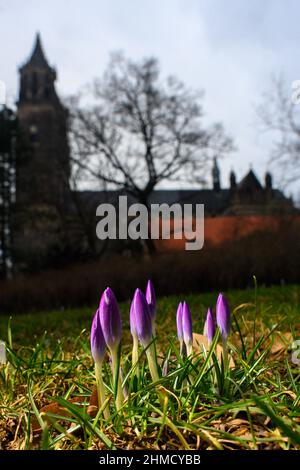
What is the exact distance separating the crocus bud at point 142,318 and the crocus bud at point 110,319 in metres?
0.04

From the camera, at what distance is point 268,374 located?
125cm

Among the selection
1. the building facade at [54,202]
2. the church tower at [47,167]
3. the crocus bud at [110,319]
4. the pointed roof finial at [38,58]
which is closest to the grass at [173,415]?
the crocus bud at [110,319]

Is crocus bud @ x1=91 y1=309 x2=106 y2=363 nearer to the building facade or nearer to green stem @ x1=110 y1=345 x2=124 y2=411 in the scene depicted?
green stem @ x1=110 y1=345 x2=124 y2=411

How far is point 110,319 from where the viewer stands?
2.99 feet

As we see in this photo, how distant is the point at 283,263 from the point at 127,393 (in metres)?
8.80

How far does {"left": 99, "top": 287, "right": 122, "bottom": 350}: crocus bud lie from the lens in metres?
0.88

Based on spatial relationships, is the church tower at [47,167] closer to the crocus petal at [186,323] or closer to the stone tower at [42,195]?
the stone tower at [42,195]

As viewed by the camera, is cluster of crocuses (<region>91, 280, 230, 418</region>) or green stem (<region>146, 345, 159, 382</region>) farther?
green stem (<region>146, 345, 159, 382</region>)

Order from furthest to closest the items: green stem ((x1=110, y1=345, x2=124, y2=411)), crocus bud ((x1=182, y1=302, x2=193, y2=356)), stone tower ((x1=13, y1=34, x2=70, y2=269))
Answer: stone tower ((x1=13, y1=34, x2=70, y2=269)), crocus bud ((x1=182, y1=302, x2=193, y2=356)), green stem ((x1=110, y1=345, x2=124, y2=411))

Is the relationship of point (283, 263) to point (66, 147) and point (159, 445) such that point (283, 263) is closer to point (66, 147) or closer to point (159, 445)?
point (159, 445)

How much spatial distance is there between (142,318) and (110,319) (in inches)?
2.7

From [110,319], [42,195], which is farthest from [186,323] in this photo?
[42,195]

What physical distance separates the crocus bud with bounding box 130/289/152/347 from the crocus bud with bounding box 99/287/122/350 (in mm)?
42

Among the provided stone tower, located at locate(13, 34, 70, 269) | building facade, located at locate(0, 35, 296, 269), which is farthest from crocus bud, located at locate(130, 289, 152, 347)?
stone tower, located at locate(13, 34, 70, 269)
